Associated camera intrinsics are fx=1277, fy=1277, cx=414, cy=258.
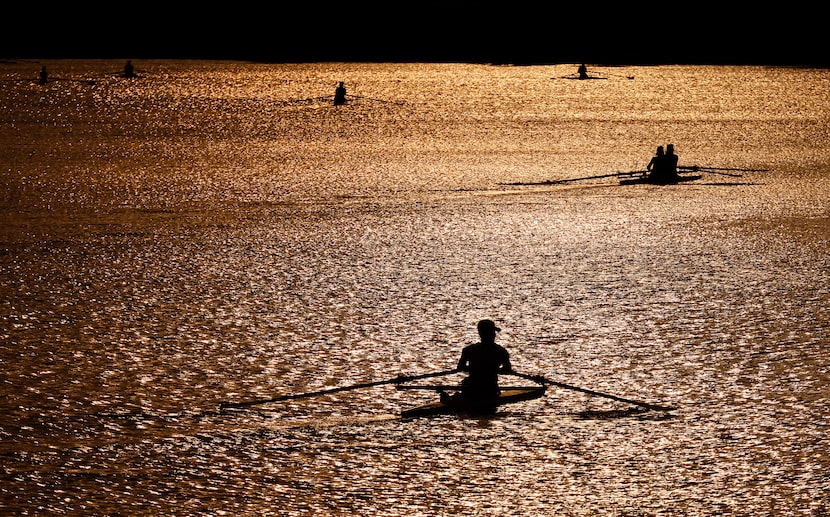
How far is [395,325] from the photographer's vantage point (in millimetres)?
15078

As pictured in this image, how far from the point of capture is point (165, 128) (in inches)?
1578

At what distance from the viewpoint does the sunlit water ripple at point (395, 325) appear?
10.1 m

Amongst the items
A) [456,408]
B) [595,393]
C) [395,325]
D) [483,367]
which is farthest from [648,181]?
[483,367]

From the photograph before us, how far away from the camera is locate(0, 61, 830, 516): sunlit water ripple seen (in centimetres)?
1011

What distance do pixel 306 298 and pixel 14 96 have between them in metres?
38.8

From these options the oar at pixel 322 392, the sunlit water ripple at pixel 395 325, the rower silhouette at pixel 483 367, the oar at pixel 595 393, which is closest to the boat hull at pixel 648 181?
the sunlit water ripple at pixel 395 325

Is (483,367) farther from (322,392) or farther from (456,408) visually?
(322,392)

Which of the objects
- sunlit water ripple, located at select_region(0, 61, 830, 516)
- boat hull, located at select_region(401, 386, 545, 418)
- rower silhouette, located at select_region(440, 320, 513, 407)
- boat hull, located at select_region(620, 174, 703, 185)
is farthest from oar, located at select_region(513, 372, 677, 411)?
boat hull, located at select_region(620, 174, 703, 185)

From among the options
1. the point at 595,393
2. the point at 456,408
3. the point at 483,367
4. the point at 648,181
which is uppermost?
the point at 648,181

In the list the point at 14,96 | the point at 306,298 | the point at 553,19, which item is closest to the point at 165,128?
the point at 14,96

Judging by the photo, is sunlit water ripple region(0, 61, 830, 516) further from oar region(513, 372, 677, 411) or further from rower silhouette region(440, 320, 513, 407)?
rower silhouette region(440, 320, 513, 407)

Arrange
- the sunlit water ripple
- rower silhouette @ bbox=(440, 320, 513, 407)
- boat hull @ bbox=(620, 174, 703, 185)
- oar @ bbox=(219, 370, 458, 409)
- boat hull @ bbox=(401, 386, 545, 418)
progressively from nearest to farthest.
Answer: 1. the sunlit water ripple
2. rower silhouette @ bbox=(440, 320, 513, 407)
3. boat hull @ bbox=(401, 386, 545, 418)
4. oar @ bbox=(219, 370, 458, 409)
5. boat hull @ bbox=(620, 174, 703, 185)

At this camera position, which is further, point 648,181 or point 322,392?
point 648,181

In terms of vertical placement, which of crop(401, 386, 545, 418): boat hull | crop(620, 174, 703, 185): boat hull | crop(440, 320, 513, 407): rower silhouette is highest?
crop(620, 174, 703, 185): boat hull
